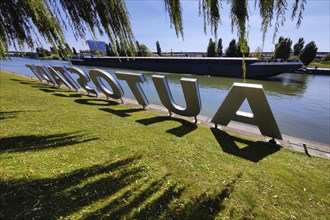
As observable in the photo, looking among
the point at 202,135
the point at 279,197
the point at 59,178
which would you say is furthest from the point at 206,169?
the point at 59,178

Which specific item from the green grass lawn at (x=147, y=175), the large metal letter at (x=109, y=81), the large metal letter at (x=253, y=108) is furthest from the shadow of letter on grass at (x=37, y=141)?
the large metal letter at (x=109, y=81)

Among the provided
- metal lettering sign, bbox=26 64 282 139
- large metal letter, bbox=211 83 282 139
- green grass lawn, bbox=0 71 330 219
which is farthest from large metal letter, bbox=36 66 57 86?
large metal letter, bbox=211 83 282 139

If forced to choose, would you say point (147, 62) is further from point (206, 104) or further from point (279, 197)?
point (279, 197)

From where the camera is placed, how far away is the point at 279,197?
144 inches

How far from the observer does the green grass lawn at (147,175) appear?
2994mm

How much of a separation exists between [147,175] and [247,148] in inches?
134

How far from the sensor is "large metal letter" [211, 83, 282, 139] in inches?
234

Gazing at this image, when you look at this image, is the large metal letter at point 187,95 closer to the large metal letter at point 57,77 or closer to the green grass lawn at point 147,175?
the green grass lawn at point 147,175

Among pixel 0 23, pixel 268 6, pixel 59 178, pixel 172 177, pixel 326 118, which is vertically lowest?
pixel 326 118

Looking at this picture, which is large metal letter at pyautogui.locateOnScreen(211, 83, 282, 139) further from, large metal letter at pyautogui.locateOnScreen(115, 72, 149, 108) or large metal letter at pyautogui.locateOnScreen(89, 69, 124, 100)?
large metal letter at pyautogui.locateOnScreen(89, 69, 124, 100)

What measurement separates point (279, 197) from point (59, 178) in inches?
156

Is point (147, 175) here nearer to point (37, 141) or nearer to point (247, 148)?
point (37, 141)

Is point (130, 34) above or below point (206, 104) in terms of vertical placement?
above

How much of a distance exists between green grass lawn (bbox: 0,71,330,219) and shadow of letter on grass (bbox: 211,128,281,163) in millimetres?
30
